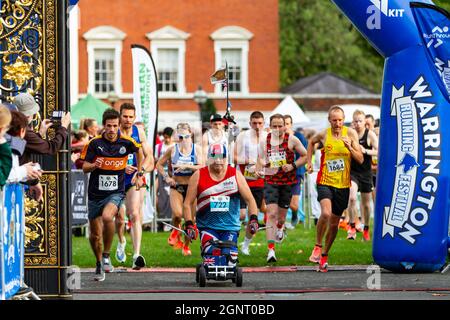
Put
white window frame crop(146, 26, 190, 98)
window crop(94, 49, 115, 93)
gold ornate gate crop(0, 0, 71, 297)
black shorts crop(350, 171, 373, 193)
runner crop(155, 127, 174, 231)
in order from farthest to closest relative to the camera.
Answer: white window frame crop(146, 26, 190, 98)
window crop(94, 49, 115, 93)
runner crop(155, 127, 174, 231)
black shorts crop(350, 171, 373, 193)
gold ornate gate crop(0, 0, 71, 297)

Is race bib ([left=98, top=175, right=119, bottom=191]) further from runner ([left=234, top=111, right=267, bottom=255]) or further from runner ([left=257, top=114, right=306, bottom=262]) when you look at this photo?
runner ([left=234, top=111, right=267, bottom=255])

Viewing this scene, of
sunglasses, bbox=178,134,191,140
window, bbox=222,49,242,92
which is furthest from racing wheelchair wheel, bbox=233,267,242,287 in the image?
window, bbox=222,49,242,92

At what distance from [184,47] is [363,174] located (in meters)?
41.3

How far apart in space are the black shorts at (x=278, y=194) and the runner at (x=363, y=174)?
2934 mm

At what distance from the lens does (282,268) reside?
16.6 m

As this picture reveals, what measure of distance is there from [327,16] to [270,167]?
5491cm

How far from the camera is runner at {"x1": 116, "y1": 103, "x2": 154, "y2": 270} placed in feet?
53.6

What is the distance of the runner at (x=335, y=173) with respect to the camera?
1644cm

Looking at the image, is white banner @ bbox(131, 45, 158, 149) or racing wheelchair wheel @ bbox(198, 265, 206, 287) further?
white banner @ bbox(131, 45, 158, 149)

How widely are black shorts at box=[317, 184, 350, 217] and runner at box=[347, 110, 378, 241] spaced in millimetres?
4640

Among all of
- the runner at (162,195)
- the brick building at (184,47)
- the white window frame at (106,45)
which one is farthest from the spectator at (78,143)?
the white window frame at (106,45)

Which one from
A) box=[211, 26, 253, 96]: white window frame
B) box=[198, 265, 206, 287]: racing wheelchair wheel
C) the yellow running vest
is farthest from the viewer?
box=[211, 26, 253, 96]: white window frame
